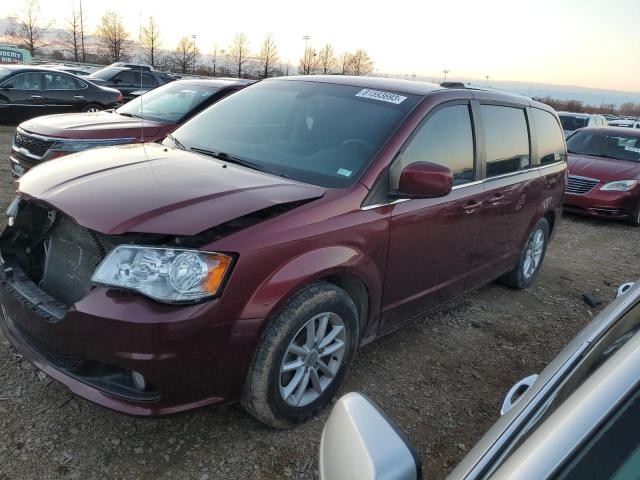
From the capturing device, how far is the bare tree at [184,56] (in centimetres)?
5400

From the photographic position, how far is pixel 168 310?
7.23ft

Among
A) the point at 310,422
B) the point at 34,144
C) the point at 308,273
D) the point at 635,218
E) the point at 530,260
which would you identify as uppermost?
the point at 308,273

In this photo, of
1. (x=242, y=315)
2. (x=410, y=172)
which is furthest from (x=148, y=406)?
(x=410, y=172)

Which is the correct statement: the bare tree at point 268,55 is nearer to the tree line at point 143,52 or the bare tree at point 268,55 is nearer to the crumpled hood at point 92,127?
the tree line at point 143,52

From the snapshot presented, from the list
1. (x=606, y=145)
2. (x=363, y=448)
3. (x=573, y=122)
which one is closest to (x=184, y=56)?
(x=573, y=122)

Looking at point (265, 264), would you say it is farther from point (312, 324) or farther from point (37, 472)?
point (37, 472)

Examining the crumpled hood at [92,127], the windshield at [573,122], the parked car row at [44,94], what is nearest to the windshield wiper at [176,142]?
the crumpled hood at [92,127]

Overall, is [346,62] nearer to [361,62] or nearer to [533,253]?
[361,62]

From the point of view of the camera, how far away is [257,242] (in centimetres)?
238

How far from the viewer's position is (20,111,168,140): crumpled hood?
6.22 meters

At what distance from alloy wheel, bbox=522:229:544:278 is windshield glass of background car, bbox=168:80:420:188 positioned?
239 centimetres

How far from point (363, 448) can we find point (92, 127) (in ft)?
20.1

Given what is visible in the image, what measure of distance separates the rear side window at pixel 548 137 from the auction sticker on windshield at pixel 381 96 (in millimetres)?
1950

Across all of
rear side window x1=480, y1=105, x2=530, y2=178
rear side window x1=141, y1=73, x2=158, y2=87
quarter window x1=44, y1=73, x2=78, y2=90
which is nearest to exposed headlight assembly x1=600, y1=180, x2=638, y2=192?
rear side window x1=480, y1=105, x2=530, y2=178
